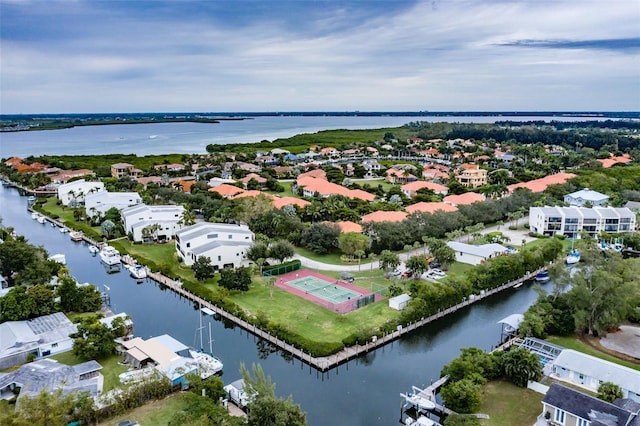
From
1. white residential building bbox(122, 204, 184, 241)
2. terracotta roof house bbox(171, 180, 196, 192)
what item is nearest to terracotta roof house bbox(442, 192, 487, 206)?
white residential building bbox(122, 204, 184, 241)

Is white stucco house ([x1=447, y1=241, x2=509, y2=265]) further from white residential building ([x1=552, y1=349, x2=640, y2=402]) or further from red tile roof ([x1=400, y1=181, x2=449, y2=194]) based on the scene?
→ red tile roof ([x1=400, y1=181, x2=449, y2=194])

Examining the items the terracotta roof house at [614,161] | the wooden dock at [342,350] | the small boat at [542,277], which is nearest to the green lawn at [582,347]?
the wooden dock at [342,350]

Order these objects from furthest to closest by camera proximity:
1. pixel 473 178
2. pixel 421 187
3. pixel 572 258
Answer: pixel 473 178, pixel 421 187, pixel 572 258

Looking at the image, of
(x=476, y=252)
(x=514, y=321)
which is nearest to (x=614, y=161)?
(x=476, y=252)

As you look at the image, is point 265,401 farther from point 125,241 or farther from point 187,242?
point 125,241

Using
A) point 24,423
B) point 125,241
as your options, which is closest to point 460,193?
point 125,241

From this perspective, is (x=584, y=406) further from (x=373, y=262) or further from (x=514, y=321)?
(x=373, y=262)
